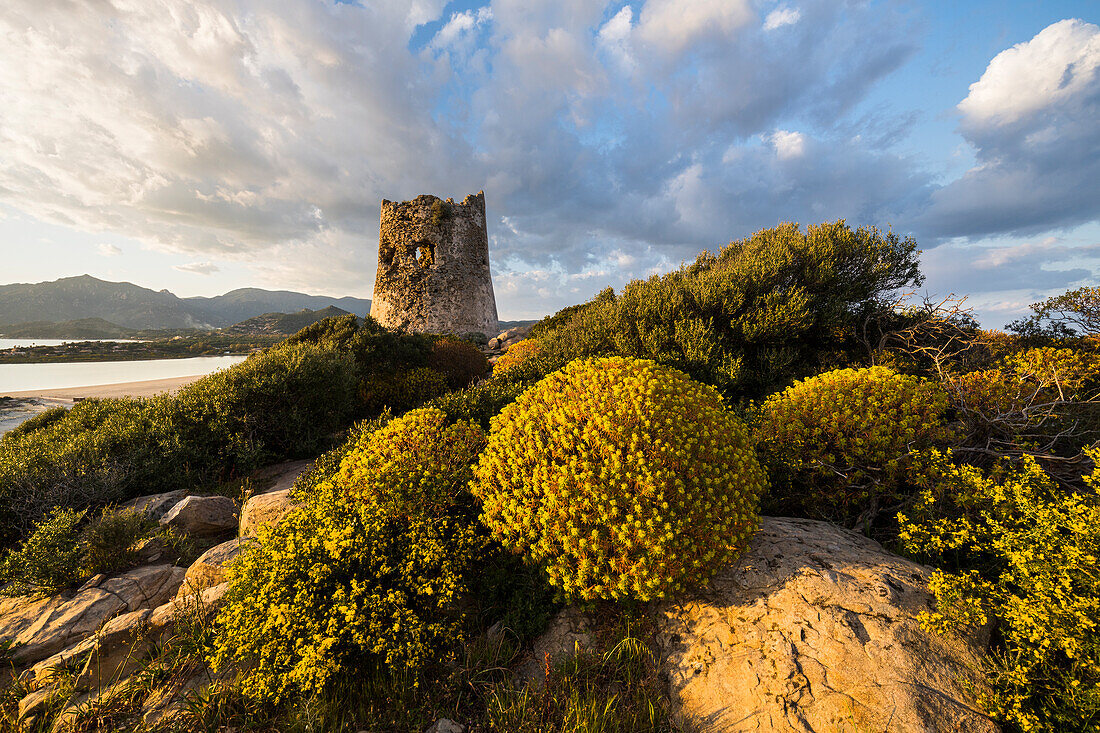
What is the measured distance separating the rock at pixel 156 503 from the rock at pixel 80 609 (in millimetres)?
1547

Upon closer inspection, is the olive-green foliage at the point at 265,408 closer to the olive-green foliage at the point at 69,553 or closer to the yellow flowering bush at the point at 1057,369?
the olive-green foliage at the point at 69,553

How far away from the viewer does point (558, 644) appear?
3287 mm

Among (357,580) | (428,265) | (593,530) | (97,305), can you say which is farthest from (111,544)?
(97,305)

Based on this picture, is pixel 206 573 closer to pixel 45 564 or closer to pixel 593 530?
pixel 45 564

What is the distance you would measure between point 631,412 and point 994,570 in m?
3.40

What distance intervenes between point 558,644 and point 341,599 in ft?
5.89

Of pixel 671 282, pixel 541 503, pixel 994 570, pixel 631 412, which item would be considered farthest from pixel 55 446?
pixel 994 570

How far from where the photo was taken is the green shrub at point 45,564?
13.3 feet

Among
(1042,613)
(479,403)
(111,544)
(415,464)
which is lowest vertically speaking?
(111,544)

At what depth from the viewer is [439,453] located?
4219mm

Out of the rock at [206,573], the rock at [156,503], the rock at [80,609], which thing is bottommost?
the rock at [80,609]

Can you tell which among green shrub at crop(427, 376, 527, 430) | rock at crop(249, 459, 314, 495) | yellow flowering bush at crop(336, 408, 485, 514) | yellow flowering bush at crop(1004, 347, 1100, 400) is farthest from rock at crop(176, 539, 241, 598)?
yellow flowering bush at crop(1004, 347, 1100, 400)

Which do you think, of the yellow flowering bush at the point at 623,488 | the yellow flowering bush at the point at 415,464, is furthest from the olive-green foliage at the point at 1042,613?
the yellow flowering bush at the point at 415,464

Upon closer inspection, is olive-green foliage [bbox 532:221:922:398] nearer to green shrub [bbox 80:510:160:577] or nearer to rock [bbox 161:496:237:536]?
rock [bbox 161:496:237:536]
